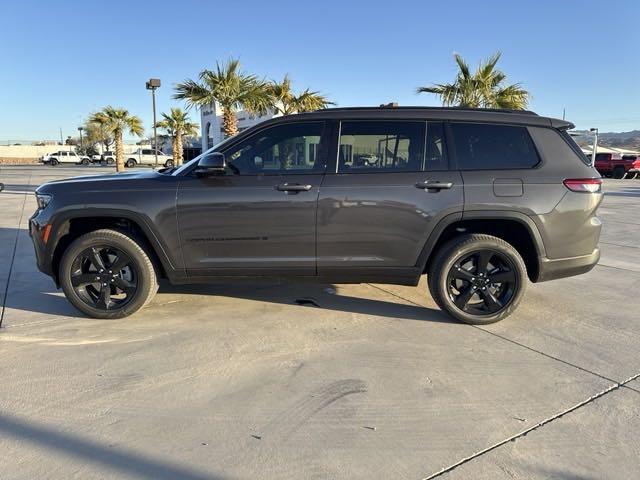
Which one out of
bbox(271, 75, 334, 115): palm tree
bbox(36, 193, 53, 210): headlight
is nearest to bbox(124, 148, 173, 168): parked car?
bbox(271, 75, 334, 115): palm tree

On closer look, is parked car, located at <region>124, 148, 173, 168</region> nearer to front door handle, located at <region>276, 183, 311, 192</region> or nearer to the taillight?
front door handle, located at <region>276, 183, 311, 192</region>

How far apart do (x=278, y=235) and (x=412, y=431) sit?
6.47ft

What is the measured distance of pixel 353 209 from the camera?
12.8ft

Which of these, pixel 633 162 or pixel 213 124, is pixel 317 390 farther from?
pixel 213 124

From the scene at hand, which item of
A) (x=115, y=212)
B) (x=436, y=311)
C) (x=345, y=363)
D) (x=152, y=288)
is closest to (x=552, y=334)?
(x=436, y=311)

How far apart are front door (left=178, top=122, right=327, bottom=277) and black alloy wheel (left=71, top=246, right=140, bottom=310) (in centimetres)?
56

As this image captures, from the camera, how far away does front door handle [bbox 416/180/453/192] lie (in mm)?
3883

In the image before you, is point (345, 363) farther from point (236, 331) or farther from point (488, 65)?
point (488, 65)

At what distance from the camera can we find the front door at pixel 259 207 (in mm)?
3916

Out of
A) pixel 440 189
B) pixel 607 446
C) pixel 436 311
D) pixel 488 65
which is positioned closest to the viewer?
pixel 607 446

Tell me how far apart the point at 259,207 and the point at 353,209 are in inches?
31.2

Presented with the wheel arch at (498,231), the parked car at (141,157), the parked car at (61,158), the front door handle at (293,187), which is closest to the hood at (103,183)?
the front door handle at (293,187)

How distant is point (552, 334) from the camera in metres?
3.96

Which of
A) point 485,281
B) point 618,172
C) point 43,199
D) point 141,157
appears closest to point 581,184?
point 485,281
